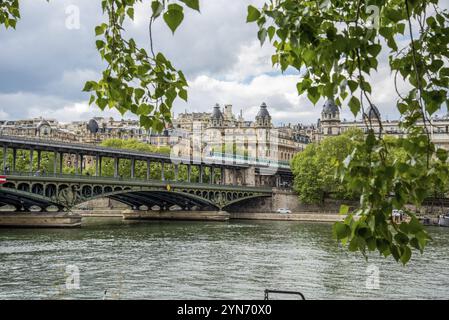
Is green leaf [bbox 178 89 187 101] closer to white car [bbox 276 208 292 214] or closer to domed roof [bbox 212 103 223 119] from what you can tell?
white car [bbox 276 208 292 214]

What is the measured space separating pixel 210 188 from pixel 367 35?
2876 inches

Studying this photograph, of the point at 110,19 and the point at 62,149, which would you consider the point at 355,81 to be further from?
the point at 62,149

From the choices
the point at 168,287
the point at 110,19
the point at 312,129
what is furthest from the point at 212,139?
the point at 110,19

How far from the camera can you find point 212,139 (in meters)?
150

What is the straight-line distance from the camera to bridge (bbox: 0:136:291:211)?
5403cm

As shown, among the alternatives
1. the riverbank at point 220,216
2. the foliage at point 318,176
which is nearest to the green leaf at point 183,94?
the riverbank at point 220,216

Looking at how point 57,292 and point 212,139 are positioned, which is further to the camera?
point 212,139

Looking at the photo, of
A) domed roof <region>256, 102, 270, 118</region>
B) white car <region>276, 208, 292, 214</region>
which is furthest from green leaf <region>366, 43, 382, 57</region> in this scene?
domed roof <region>256, 102, 270, 118</region>

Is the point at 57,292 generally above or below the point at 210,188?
below

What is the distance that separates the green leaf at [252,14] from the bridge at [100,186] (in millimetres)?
48814

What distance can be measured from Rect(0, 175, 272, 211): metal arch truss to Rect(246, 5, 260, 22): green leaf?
161 ft

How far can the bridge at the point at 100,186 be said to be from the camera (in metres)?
54.0

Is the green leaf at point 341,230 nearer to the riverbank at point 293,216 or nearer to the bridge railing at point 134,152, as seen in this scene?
the bridge railing at point 134,152

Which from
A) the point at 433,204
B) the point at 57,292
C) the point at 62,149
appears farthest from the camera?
the point at 433,204
